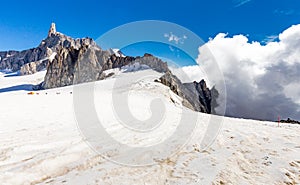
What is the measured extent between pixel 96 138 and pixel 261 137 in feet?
27.8

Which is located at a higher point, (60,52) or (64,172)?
(60,52)

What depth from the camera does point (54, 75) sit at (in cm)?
13012

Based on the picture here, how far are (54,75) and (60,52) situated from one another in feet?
49.5

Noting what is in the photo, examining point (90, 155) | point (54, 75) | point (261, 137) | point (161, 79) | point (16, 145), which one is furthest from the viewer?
point (54, 75)

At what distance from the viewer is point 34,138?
376 inches

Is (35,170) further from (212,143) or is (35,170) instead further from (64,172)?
(212,143)

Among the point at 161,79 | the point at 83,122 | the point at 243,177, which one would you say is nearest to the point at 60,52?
the point at 161,79

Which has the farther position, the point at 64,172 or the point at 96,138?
the point at 96,138

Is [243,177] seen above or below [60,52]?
below

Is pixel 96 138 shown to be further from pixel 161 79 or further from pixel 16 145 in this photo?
pixel 161 79

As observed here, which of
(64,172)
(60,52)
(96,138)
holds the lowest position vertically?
(64,172)

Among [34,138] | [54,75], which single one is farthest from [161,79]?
[54,75]

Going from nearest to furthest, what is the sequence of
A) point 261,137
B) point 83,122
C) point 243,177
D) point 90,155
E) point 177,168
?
point 243,177, point 177,168, point 90,155, point 261,137, point 83,122

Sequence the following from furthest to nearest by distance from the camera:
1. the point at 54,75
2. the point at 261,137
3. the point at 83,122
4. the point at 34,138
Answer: the point at 54,75
the point at 83,122
the point at 261,137
the point at 34,138
